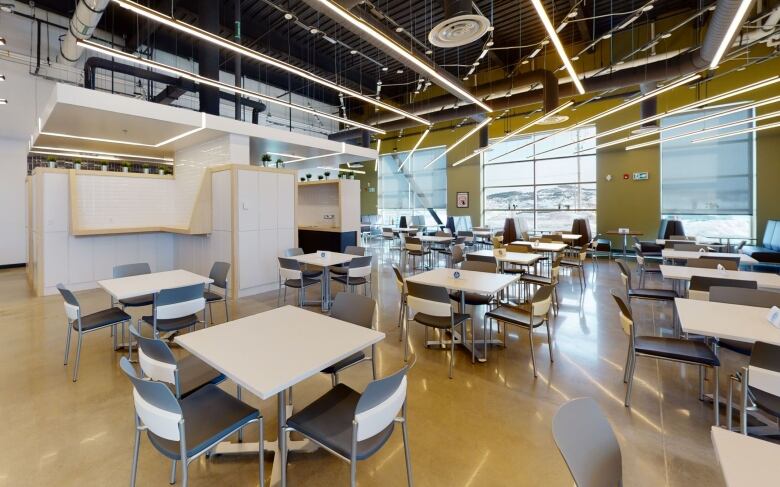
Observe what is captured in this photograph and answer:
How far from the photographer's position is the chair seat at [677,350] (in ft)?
8.15

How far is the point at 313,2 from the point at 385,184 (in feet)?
44.8

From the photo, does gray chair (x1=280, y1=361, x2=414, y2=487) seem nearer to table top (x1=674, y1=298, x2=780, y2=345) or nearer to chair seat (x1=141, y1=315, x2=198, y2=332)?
table top (x1=674, y1=298, x2=780, y2=345)

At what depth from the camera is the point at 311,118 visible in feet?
47.0

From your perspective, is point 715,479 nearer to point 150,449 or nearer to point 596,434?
point 596,434

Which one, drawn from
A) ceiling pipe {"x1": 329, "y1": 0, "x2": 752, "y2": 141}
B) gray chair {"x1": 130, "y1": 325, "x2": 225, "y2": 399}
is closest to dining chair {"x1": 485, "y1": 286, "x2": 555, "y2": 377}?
gray chair {"x1": 130, "y1": 325, "x2": 225, "y2": 399}

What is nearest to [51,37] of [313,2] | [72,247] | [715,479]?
[72,247]

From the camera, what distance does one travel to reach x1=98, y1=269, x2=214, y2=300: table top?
131 inches

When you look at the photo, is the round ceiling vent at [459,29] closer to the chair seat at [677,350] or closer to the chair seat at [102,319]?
the chair seat at [677,350]

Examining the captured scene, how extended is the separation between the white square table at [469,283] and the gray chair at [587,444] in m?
2.01

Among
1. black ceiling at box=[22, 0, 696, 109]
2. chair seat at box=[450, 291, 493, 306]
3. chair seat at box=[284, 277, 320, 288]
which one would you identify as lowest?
chair seat at box=[450, 291, 493, 306]

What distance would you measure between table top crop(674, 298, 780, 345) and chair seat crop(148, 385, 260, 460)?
9.12ft

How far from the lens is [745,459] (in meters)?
1.10

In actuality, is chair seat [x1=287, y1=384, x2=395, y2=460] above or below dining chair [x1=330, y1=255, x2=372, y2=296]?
below

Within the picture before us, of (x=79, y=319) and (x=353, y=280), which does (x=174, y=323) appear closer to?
(x=79, y=319)
